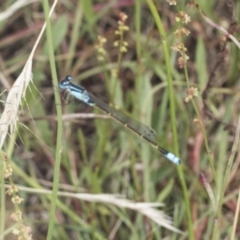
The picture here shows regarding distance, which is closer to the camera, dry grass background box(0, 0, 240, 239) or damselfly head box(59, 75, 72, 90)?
damselfly head box(59, 75, 72, 90)

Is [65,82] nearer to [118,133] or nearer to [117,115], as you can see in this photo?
[117,115]

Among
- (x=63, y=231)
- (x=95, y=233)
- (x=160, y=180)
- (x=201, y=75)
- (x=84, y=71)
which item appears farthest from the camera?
(x=84, y=71)

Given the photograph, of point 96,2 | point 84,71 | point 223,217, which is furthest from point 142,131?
point 96,2

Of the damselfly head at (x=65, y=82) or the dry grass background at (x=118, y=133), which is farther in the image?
the dry grass background at (x=118, y=133)

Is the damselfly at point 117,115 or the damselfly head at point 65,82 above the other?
the damselfly head at point 65,82

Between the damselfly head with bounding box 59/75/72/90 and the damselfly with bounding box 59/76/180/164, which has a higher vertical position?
the damselfly head with bounding box 59/75/72/90

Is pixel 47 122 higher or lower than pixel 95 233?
higher

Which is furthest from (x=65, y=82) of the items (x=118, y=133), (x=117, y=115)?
(x=118, y=133)

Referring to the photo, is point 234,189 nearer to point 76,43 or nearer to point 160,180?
point 160,180
